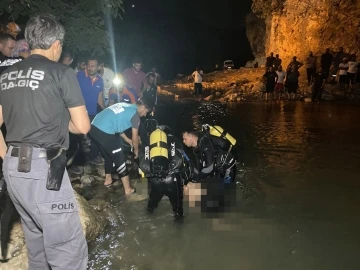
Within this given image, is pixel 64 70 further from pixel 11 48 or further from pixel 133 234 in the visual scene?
pixel 133 234

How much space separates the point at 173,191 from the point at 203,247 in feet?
2.42

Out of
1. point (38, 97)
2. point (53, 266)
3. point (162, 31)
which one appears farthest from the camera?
point (162, 31)

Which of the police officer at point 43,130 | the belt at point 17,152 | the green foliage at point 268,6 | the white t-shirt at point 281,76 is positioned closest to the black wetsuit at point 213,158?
the police officer at point 43,130

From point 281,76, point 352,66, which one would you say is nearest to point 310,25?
point 352,66

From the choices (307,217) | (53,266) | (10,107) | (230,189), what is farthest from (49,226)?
(307,217)

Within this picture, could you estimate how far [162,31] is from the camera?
2117 inches

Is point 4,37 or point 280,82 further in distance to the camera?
point 280,82

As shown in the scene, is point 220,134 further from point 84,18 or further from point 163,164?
point 84,18

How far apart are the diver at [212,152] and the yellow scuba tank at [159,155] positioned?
749 mm

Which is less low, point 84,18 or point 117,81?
point 84,18

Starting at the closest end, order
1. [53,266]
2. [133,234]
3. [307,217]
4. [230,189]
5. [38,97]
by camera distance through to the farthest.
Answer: [38,97] < [53,266] < [133,234] < [307,217] < [230,189]

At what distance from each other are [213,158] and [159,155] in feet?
3.28

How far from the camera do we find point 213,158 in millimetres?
4641

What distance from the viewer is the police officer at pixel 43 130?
85.2 inches
